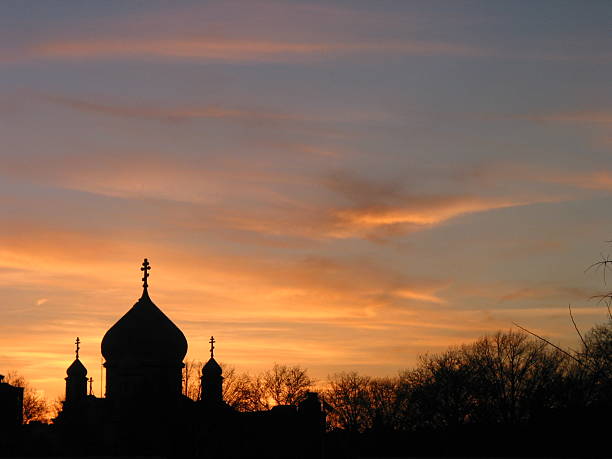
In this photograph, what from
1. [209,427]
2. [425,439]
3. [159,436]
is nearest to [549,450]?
[425,439]

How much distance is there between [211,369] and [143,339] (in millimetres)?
13795

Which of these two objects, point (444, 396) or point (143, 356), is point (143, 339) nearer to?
point (143, 356)

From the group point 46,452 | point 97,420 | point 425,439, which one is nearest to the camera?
point 425,439

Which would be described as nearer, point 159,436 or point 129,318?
point 159,436

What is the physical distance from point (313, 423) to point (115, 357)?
81.5ft

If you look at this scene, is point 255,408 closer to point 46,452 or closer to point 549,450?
point 46,452

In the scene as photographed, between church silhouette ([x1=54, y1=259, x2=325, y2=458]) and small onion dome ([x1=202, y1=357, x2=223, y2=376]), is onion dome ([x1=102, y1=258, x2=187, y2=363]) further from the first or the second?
small onion dome ([x1=202, y1=357, x2=223, y2=376])

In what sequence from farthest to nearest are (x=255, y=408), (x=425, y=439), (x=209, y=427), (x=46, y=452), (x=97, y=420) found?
1. (x=255, y=408)
2. (x=97, y=420)
3. (x=46, y=452)
4. (x=425, y=439)
5. (x=209, y=427)

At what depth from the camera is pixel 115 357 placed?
70688mm

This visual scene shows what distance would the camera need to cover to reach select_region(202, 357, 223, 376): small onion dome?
271 ft

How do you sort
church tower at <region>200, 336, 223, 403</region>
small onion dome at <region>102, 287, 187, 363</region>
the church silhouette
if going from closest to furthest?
the church silhouette → small onion dome at <region>102, 287, 187, 363</region> → church tower at <region>200, 336, 223, 403</region>

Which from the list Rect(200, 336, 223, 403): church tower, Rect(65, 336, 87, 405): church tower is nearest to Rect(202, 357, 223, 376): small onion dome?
Rect(200, 336, 223, 403): church tower

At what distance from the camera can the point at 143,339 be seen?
69938 mm

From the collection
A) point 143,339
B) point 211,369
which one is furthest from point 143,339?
point 211,369
